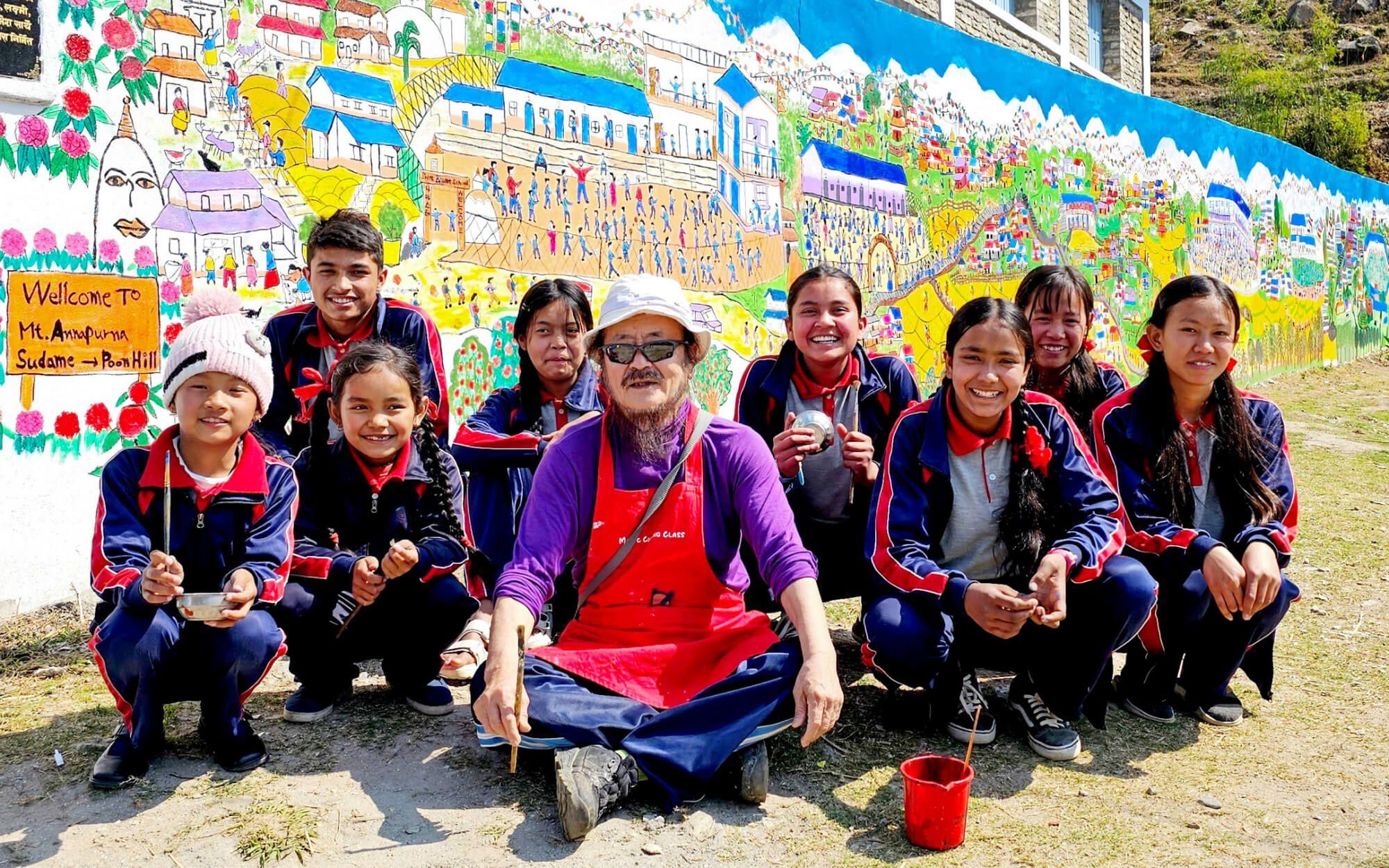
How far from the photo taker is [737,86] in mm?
7426

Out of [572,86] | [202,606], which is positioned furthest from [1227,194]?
[202,606]

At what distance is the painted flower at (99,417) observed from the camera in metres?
4.58

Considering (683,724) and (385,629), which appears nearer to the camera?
(683,724)

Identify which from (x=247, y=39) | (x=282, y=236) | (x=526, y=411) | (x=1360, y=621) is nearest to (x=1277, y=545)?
(x=1360, y=621)

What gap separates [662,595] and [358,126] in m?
3.44

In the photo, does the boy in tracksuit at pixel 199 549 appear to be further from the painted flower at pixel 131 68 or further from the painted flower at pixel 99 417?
the painted flower at pixel 131 68

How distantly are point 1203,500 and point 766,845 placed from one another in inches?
79.0

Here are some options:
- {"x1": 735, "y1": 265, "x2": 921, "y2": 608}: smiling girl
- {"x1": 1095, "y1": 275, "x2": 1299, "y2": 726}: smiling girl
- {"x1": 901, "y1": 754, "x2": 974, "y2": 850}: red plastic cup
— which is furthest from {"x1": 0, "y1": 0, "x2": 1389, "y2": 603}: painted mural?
{"x1": 901, "y1": 754, "x2": 974, "y2": 850}: red plastic cup

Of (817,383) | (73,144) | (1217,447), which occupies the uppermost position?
(73,144)

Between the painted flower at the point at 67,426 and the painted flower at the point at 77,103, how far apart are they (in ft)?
4.10

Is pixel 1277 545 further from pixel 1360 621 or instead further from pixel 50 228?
pixel 50 228

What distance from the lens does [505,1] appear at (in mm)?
5988

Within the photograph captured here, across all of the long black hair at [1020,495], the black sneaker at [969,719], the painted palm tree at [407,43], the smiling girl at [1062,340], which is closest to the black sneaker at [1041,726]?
the black sneaker at [969,719]

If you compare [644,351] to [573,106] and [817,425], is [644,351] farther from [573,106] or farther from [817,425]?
[573,106]
